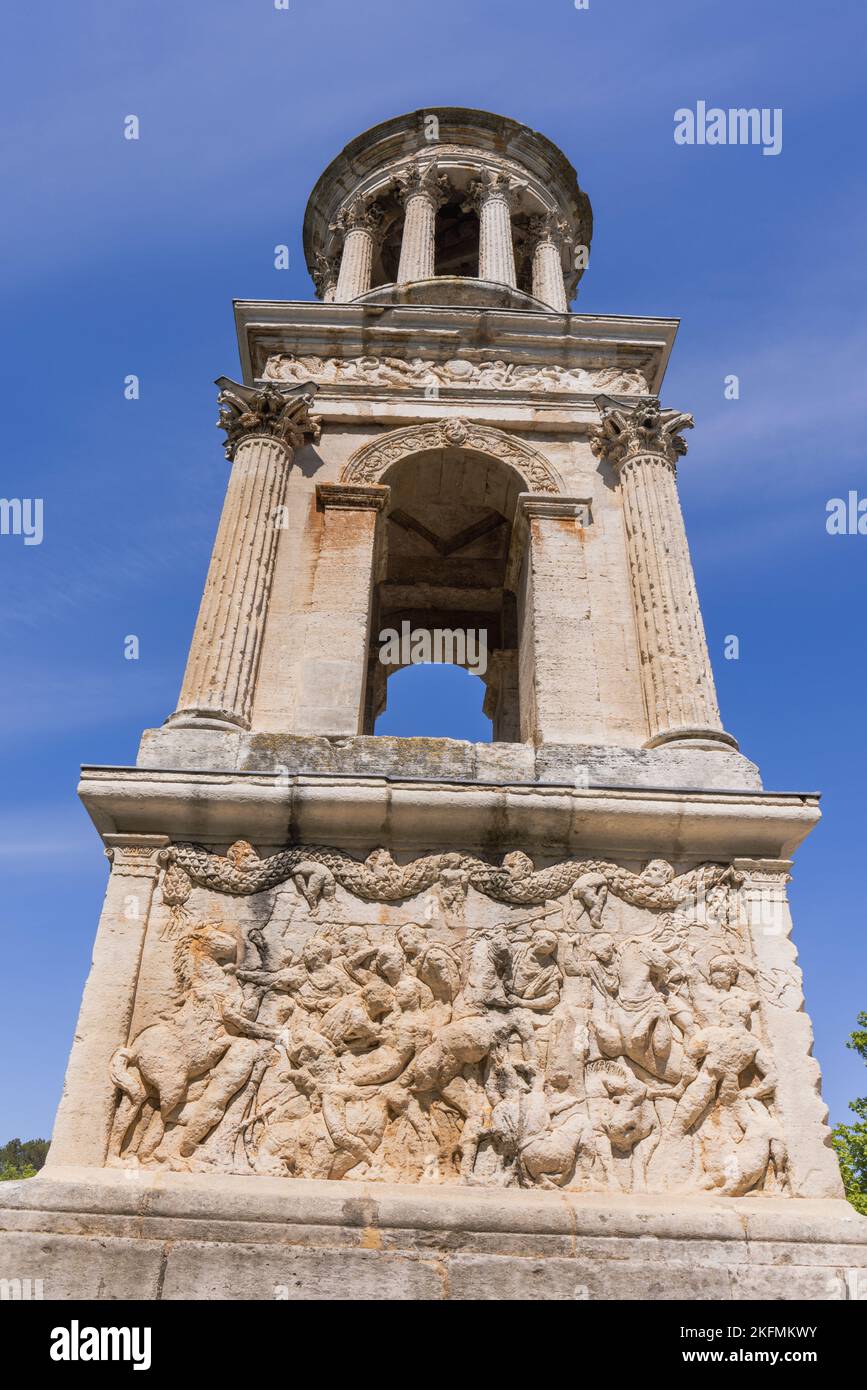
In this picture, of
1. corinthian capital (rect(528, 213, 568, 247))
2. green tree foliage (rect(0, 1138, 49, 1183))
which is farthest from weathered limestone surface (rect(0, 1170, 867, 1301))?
green tree foliage (rect(0, 1138, 49, 1183))

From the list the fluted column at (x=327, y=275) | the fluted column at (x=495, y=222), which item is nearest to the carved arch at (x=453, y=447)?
the fluted column at (x=495, y=222)

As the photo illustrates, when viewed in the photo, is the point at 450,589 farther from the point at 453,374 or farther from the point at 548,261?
the point at 548,261

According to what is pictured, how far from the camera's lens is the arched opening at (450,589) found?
1175 centimetres

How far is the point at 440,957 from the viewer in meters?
7.13

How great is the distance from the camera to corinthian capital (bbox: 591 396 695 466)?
10.9 meters

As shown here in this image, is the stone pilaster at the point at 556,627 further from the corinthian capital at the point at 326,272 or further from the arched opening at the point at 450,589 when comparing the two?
the corinthian capital at the point at 326,272

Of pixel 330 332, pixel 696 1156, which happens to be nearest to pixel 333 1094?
pixel 696 1156

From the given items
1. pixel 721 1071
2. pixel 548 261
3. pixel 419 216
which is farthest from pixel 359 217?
pixel 721 1071

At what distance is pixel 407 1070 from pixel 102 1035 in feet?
7.06

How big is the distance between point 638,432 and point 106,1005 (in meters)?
7.90

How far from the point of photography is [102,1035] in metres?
6.91

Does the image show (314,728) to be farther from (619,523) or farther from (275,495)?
(619,523)

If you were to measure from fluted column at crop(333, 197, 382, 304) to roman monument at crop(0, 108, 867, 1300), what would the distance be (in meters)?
5.10

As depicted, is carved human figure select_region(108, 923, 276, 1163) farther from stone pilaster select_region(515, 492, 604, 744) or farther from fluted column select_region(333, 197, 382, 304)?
fluted column select_region(333, 197, 382, 304)
